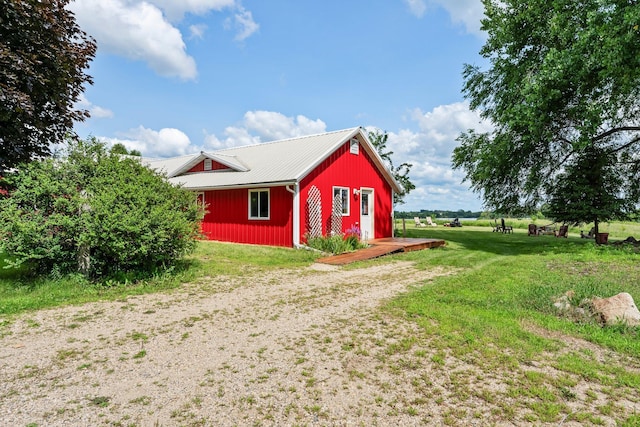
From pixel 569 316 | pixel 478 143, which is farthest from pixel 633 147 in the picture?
pixel 569 316

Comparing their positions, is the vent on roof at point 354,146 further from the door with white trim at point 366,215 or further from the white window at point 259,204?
the white window at point 259,204

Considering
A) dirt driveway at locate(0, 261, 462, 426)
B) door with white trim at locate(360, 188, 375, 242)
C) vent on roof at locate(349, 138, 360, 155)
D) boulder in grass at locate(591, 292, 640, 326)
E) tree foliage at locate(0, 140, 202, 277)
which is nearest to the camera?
dirt driveway at locate(0, 261, 462, 426)

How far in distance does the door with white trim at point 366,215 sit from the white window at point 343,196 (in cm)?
111

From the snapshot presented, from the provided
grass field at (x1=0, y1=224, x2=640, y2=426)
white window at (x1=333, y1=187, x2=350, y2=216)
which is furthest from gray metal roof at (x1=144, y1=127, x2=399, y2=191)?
grass field at (x1=0, y1=224, x2=640, y2=426)

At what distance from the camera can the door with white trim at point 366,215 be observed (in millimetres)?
16047

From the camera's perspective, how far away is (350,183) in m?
15.4

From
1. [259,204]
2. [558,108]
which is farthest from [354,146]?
[558,108]

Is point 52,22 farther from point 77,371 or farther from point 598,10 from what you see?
point 598,10

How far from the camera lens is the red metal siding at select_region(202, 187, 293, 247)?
1341 centimetres

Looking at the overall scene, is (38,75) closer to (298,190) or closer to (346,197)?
(298,190)

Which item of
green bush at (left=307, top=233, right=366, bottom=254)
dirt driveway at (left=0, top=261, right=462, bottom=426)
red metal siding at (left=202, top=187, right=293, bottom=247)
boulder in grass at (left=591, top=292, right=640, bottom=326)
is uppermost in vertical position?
red metal siding at (left=202, top=187, right=293, bottom=247)

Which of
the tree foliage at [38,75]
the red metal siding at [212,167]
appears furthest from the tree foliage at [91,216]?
the red metal siding at [212,167]

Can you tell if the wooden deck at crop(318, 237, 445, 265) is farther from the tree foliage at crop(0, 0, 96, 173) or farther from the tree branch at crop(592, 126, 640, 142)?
the tree branch at crop(592, 126, 640, 142)

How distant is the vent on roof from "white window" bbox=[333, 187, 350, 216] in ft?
5.62
